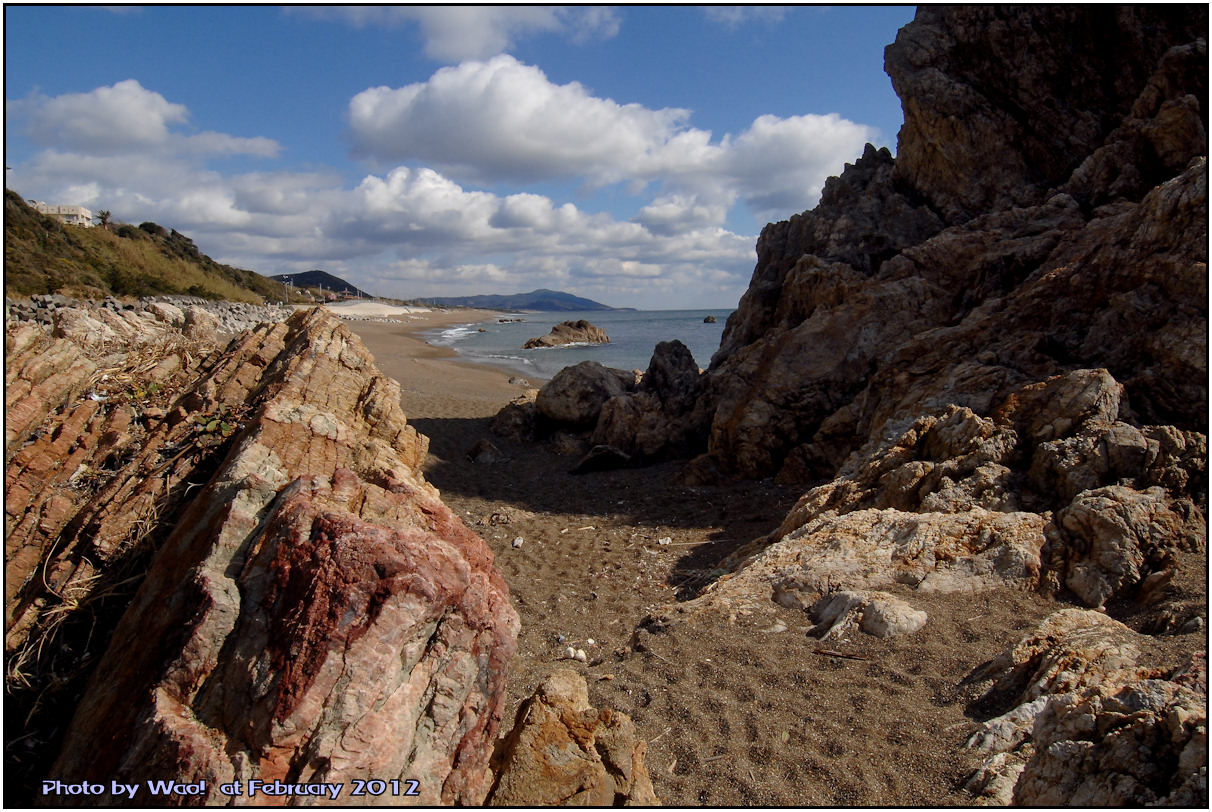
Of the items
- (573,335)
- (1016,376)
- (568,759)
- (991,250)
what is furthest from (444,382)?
(573,335)

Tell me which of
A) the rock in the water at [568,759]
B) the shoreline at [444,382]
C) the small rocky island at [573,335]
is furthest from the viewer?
the small rocky island at [573,335]

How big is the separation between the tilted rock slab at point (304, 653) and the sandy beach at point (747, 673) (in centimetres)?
157

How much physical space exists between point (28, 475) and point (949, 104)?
16.9 meters

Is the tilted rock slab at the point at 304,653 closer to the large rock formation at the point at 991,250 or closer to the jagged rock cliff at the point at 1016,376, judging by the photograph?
the jagged rock cliff at the point at 1016,376

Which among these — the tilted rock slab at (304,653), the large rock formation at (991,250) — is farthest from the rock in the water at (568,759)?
the large rock formation at (991,250)

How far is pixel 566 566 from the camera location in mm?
8102

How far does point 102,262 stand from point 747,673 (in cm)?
5117

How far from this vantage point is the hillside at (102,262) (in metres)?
31.4

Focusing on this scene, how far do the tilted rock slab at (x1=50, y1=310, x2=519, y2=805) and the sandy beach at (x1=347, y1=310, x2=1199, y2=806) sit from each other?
1.57 metres

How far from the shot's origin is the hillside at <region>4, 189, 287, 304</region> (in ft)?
103

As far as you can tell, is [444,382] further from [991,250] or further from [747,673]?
[747,673]

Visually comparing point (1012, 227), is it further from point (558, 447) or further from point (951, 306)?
point (558, 447)

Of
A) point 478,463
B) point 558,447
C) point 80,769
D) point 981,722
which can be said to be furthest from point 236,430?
point 558,447

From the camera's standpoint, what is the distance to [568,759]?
330 cm
